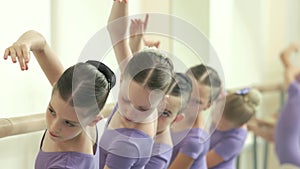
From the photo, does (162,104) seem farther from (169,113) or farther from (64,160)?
(64,160)

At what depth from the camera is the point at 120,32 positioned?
34.4 inches

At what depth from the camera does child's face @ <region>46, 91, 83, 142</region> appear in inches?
30.8

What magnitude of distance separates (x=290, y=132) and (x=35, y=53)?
995mm

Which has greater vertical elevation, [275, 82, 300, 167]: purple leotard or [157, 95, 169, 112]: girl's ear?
[157, 95, 169, 112]: girl's ear

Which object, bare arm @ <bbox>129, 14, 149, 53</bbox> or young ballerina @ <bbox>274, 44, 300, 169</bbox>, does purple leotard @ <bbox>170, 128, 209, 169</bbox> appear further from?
young ballerina @ <bbox>274, 44, 300, 169</bbox>

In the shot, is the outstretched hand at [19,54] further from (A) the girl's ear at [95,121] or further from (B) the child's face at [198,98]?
(B) the child's face at [198,98]

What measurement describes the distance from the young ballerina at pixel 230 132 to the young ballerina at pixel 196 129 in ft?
0.52

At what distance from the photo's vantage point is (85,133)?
2.76 feet

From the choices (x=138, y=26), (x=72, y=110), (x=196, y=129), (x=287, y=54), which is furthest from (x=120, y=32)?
(x=287, y=54)

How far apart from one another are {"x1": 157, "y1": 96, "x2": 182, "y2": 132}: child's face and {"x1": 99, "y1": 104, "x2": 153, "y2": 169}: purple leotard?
5cm

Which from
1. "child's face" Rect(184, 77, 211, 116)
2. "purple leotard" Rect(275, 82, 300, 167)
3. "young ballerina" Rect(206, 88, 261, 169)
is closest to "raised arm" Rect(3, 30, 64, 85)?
"child's face" Rect(184, 77, 211, 116)

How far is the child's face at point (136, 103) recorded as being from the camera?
83 centimetres

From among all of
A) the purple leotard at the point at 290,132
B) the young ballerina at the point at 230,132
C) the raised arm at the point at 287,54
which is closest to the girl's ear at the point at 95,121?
the young ballerina at the point at 230,132

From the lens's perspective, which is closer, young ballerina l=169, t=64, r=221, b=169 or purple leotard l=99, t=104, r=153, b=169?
purple leotard l=99, t=104, r=153, b=169
